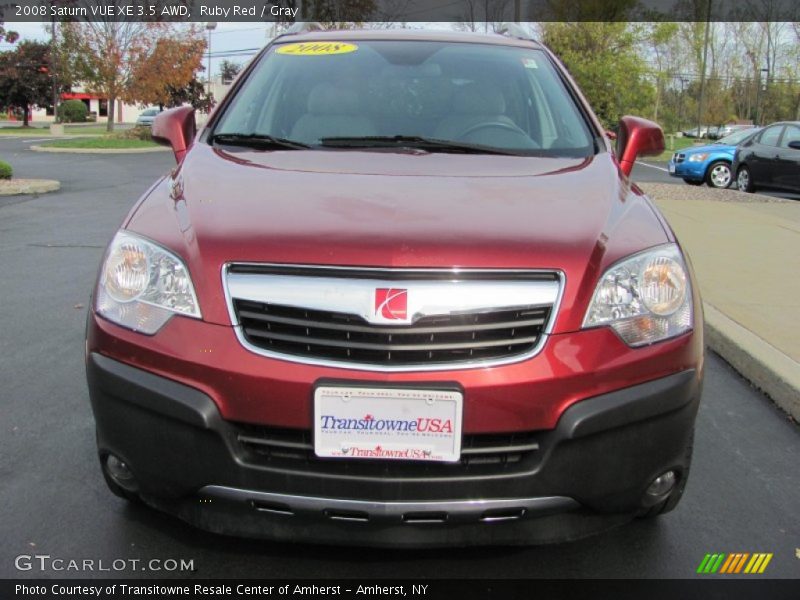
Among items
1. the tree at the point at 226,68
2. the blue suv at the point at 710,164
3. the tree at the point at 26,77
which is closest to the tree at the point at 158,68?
the blue suv at the point at 710,164

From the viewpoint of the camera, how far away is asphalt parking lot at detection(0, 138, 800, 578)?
246 centimetres

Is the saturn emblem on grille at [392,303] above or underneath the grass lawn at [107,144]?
underneath

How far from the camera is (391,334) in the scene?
2014mm

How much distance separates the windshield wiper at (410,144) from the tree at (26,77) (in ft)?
179

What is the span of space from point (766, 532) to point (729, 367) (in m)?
2.09

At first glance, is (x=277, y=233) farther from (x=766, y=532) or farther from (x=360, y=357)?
(x=766, y=532)

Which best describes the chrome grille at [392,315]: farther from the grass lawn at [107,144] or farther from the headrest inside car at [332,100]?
the grass lawn at [107,144]

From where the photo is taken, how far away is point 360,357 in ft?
6.67

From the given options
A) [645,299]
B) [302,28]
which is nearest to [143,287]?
[645,299]

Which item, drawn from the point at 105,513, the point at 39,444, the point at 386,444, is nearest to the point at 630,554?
the point at 386,444

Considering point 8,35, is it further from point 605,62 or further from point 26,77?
point 26,77

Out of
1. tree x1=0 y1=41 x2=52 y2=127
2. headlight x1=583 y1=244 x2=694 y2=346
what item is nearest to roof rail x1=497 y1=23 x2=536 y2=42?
headlight x1=583 y1=244 x2=694 y2=346

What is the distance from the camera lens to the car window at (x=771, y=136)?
51.1 ft

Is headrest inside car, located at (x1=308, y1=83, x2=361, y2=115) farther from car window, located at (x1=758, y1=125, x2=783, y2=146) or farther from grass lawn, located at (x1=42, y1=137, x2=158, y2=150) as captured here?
grass lawn, located at (x1=42, y1=137, x2=158, y2=150)
